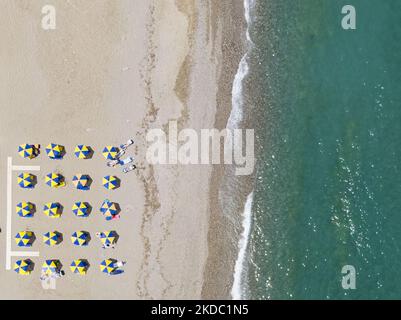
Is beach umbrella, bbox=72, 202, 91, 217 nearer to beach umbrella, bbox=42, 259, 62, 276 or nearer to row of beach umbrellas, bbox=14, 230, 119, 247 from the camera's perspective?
row of beach umbrellas, bbox=14, 230, 119, 247

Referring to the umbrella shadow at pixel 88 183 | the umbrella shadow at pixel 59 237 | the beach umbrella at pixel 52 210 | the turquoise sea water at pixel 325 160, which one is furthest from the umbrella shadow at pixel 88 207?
the turquoise sea water at pixel 325 160

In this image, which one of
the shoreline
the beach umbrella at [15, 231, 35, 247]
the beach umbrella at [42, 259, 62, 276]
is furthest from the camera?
the shoreline

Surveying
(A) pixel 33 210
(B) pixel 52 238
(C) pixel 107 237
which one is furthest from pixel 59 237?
(C) pixel 107 237

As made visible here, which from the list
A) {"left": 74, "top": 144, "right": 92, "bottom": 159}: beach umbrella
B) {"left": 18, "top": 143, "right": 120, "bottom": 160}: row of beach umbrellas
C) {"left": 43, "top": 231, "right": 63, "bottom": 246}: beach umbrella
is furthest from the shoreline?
{"left": 43, "top": 231, "right": 63, "bottom": 246}: beach umbrella

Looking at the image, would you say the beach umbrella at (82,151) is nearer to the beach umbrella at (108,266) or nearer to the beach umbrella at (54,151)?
the beach umbrella at (54,151)

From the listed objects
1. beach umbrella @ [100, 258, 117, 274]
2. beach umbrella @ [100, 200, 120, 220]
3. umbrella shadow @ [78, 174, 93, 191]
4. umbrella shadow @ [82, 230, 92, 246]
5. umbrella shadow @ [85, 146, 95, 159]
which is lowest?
beach umbrella @ [100, 258, 117, 274]

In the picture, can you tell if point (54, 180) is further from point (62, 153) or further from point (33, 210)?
point (33, 210)

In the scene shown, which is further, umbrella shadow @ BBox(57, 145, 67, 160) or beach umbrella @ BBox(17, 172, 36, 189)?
umbrella shadow @ BBox(57, 145, 67, 160)
